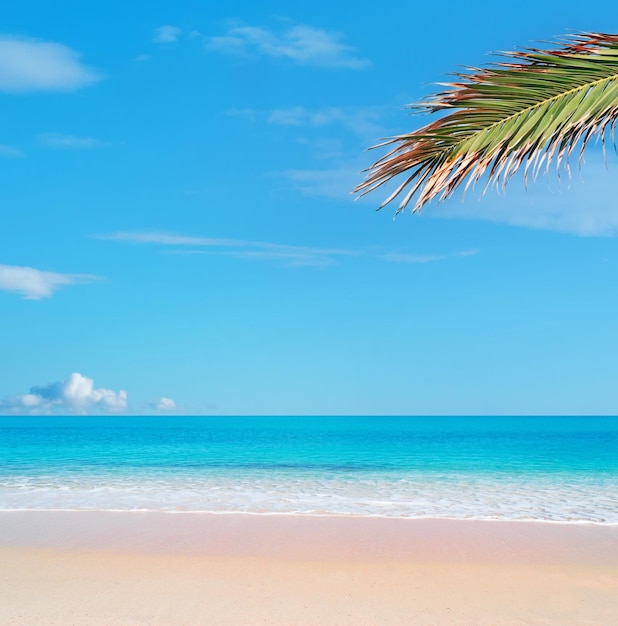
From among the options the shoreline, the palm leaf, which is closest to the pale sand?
the shoreline

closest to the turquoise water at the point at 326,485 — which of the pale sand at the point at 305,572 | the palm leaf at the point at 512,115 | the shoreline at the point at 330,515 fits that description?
the shoreline at the point at 330,515

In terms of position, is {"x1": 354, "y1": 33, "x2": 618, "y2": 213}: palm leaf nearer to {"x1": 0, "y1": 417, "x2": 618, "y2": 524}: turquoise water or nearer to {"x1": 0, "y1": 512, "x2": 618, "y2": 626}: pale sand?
{"x1": 0, "y1": 512, "x2": 618, "y2": 626}: pale sand

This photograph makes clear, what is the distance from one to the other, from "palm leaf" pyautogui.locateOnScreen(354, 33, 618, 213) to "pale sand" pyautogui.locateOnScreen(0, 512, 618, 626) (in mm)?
5192

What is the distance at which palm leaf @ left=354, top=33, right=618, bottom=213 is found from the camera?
2.34 metres

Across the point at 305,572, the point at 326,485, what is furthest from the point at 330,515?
the point at 326,485

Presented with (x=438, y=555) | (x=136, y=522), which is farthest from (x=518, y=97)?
(x=136, y=522)

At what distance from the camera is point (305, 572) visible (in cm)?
799

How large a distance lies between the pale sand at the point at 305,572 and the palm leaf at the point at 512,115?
5.19 m

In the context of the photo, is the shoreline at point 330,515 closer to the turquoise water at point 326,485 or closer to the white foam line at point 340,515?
the white foam line at point 340,515

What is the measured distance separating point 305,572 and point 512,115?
22.4ft

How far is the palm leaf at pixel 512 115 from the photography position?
7.69 ft

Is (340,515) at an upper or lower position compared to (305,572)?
lower

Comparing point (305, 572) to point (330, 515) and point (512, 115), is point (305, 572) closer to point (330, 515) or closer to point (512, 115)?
point (330, 515)

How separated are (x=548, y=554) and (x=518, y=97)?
8.07m
